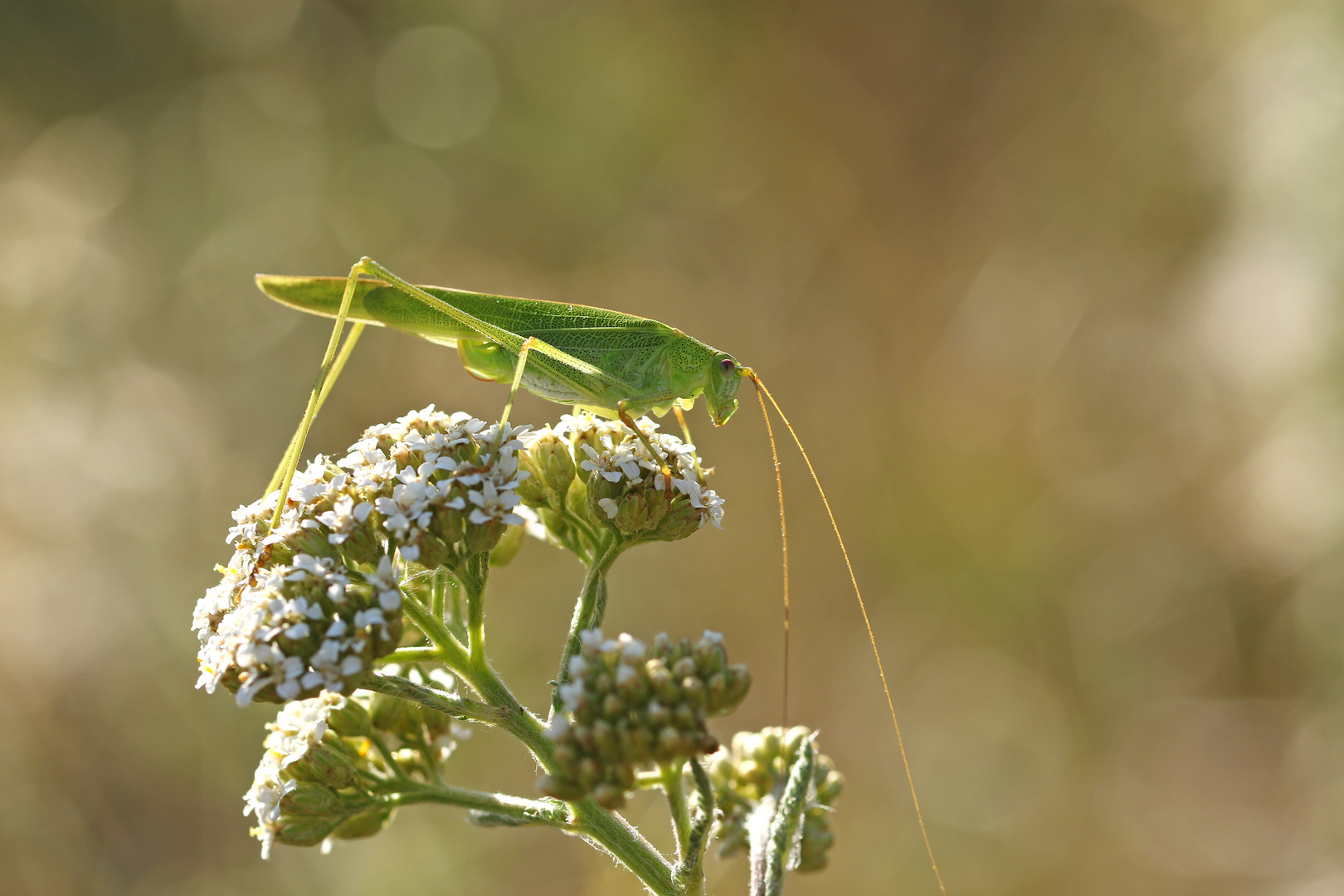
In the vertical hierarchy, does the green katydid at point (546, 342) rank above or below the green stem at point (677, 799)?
above

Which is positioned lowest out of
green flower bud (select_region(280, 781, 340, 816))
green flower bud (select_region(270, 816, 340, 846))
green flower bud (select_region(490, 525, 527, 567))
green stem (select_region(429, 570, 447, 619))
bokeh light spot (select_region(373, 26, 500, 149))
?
green flower bud (select_region(270, 816, 340, 846))

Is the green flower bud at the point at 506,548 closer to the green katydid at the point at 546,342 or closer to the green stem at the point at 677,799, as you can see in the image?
the green katydid at the point at 546,342

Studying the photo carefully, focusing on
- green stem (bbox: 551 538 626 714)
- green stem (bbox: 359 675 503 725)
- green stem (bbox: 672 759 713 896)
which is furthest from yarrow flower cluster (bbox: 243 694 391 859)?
green stem (bbox: 672 759 713 896)

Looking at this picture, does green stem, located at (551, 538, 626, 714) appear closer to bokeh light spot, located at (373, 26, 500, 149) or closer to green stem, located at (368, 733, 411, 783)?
green stem, located at (368, 733, 411, 783)

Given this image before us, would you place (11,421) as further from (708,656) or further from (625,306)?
(708,656)

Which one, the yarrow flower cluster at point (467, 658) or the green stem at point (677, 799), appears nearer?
the yarrow flower cluster at point (467, 658)

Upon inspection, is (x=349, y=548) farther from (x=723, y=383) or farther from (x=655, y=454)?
(x=723, y=383)

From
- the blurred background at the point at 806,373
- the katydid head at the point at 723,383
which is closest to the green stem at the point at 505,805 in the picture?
the katydid head at the point at 723,383
